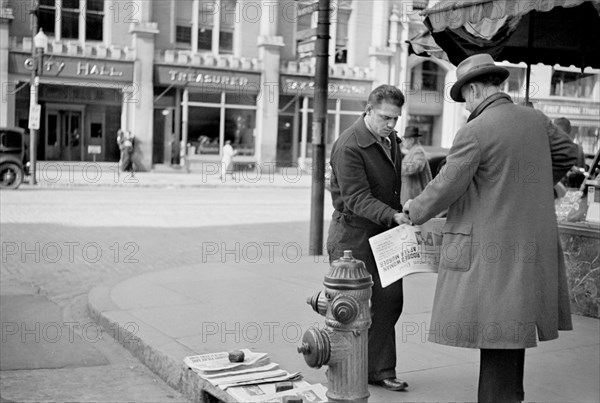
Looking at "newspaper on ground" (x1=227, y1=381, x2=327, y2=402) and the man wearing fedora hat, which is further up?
the man wearing fedora hat

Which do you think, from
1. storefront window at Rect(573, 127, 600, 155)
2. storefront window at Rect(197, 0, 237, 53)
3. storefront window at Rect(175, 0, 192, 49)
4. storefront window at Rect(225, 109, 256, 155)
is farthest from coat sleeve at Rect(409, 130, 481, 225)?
storefront window at Rect(197, 0, 237, 53)

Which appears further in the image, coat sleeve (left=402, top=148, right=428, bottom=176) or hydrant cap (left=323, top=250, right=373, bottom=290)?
coat sleeve (left=402, top=148, right=428, bottom=176)

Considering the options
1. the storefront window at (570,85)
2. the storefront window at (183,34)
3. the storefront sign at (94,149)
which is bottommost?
the storefront sign at (94,149)

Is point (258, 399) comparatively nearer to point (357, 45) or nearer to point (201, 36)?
point (201, 36)

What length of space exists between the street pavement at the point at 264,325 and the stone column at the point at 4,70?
19015mm

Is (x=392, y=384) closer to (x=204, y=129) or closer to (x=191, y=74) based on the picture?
(x=191, y=74)

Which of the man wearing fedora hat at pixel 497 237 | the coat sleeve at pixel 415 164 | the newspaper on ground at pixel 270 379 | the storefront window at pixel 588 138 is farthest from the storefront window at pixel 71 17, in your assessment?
the man wearing fedora hat at pixel 497 237

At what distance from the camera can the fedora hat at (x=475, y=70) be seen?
158 inches

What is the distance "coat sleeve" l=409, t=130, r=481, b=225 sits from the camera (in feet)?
13.0

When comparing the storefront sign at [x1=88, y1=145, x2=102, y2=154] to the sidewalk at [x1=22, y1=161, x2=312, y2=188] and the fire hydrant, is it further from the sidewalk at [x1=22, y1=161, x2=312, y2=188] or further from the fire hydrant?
the fire hydrant

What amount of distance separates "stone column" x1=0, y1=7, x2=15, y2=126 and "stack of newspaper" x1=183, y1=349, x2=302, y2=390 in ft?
Answer: 81.6

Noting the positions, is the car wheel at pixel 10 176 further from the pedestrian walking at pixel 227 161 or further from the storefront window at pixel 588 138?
the storefront window at pixel 588 138

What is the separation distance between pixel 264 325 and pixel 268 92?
26.5 m

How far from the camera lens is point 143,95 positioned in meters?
30.3
